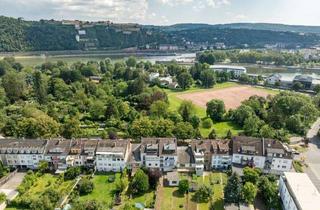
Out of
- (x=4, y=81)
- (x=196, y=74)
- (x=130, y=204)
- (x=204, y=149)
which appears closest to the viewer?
(x=130, y=204)

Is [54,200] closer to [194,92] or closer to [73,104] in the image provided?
[73,104]

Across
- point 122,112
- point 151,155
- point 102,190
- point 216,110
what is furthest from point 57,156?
point 216,110

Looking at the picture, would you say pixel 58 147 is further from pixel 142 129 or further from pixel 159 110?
pixel 159 110

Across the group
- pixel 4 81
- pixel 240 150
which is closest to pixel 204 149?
pixel 240 150

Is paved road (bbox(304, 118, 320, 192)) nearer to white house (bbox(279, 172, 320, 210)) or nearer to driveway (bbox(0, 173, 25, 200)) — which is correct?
white house (bbox(279, 172, 320, 210))

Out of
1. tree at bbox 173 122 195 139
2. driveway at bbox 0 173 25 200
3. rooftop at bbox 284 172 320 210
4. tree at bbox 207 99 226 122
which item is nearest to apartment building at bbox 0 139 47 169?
driveway at bbox 0 173 25 200

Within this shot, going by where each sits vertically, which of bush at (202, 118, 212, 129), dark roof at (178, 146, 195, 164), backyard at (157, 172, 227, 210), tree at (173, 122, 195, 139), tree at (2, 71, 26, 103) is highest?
tree at (2, 71, 26, 103)
